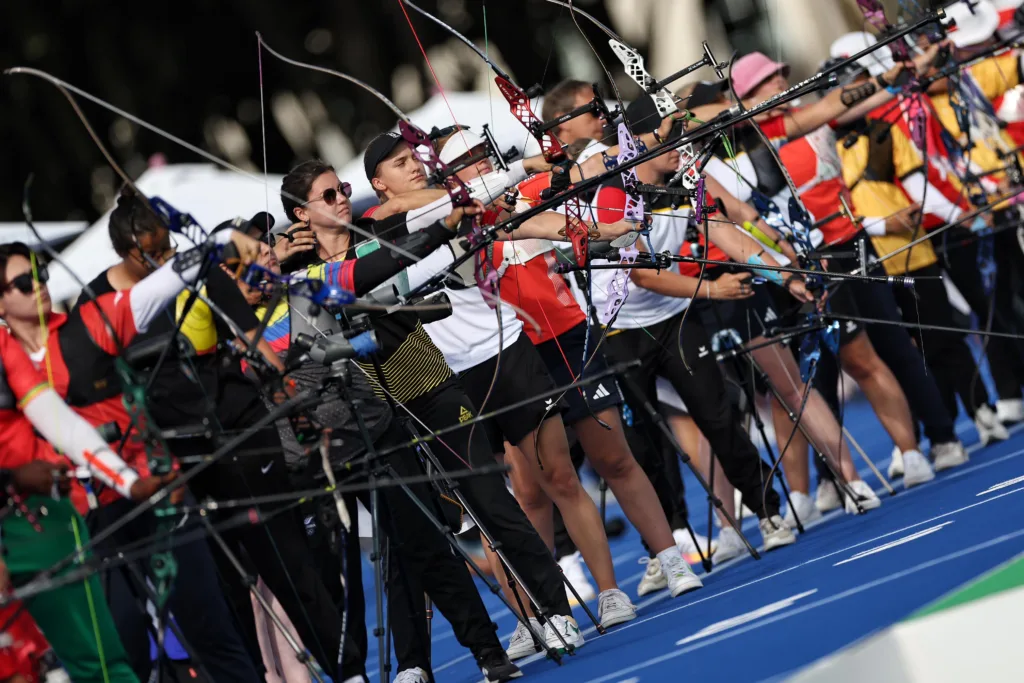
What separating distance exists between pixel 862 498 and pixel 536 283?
1.76 m

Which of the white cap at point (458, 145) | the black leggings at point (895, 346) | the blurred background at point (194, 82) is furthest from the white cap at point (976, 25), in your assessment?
the blurred background at point (194, 82)

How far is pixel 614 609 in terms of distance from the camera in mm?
5371

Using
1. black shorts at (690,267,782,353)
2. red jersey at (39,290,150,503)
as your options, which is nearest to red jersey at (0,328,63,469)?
red jersey at (39,290,150,503)

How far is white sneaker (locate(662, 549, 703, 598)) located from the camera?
18.2ft

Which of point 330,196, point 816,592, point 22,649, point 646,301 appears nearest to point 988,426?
point 646,301

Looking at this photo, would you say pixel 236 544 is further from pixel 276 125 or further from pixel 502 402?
pixel 276 125

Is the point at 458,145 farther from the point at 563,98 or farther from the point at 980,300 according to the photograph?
the point at 980,300

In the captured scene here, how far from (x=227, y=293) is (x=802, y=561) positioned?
2.19 meters

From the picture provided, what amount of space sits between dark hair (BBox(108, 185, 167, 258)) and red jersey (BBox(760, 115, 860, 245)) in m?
3.12

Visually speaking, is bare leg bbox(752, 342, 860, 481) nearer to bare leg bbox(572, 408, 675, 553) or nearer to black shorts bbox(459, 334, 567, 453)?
bare leg bbox(572, 408, 675, 553)

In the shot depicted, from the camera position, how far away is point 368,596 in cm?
948

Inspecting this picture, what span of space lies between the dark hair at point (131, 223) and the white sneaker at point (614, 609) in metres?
2.06

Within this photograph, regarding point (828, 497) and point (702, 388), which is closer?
point (702, 388)

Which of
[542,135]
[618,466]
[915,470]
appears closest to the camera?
[542,135]
